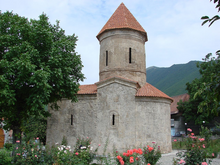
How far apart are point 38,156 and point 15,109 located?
4.23 m

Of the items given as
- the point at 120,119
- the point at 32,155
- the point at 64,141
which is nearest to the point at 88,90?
the point at 120,119

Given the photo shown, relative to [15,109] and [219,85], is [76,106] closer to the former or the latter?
[15,109]

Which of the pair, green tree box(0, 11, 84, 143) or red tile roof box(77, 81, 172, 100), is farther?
red tile roof box(77, 81, 172, 100)

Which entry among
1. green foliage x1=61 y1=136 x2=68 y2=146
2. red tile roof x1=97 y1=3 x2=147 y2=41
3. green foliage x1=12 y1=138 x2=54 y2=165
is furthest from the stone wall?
green foliage x1=12 y1=138 x2=54 y2=165

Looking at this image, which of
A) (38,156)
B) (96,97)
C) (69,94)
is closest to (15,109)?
(69,94)

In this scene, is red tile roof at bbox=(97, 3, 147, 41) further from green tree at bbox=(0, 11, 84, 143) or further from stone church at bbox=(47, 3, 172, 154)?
green tree at bbox=(0, 11, 84, 143)

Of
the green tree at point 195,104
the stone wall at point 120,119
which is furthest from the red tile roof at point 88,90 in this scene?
the green tree at point 195,104

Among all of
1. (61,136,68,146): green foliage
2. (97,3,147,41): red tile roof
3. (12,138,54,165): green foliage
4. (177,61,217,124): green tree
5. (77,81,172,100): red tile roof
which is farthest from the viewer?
(177,61,217,124): green tree

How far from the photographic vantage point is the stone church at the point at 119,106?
44.4 feet

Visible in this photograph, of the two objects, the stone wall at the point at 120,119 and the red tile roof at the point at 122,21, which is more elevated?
the red tile roof at the point at 122,21

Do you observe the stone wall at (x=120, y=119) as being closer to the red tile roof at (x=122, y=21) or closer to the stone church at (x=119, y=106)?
the stone church at (x=119, y=106)

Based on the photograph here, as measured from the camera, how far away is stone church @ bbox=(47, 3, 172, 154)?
13523mm

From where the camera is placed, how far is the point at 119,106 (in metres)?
13.7

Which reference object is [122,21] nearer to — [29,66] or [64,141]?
[29,66]
